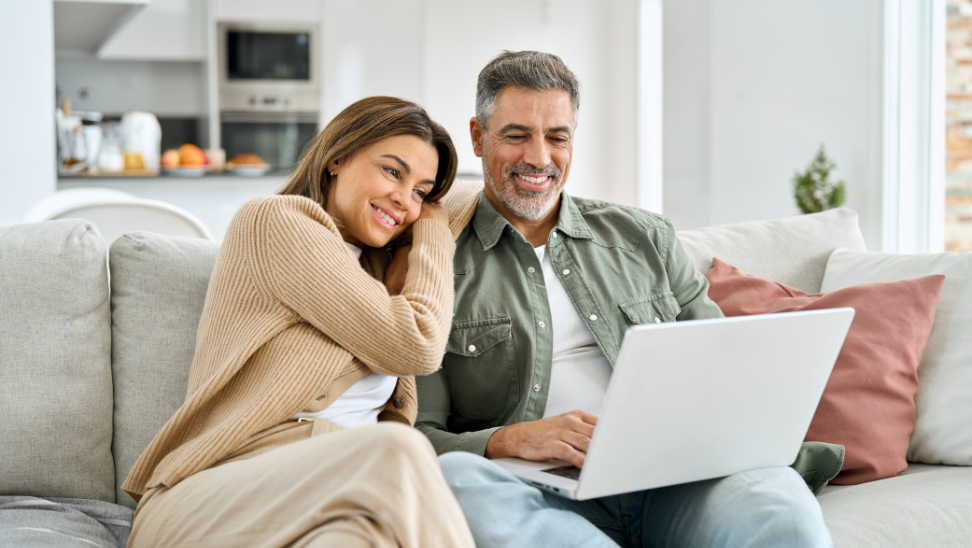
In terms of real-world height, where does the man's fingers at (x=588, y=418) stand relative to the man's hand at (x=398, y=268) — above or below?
below

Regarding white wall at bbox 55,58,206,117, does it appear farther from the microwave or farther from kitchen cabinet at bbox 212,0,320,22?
kitchen cabinet at bbox 212,0,320,22

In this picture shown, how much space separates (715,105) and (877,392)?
3.10m

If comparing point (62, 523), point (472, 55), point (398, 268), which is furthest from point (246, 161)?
point (62, 523)

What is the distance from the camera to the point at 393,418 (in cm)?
143

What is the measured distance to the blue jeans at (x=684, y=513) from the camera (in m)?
1.12

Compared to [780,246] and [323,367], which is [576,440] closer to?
[323,367]

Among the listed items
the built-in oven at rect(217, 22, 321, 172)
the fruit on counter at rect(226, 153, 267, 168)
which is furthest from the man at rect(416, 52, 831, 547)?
the built-in oven at rect(217, 22, 321, 172)

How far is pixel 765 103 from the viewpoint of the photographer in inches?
162

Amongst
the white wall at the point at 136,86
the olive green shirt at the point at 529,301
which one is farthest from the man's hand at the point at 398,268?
the white wall at the point at 136,86

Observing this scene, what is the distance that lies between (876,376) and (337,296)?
1.05 m

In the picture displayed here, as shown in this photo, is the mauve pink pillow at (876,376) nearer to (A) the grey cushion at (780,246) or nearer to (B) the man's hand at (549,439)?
(A) the grey cushion at (780,246)

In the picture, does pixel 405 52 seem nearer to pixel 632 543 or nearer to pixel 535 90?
pixel 535 90

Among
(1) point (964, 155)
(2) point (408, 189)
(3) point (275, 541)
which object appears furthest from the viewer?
(1) point (964, 155)

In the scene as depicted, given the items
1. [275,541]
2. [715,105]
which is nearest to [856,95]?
[715,105]
